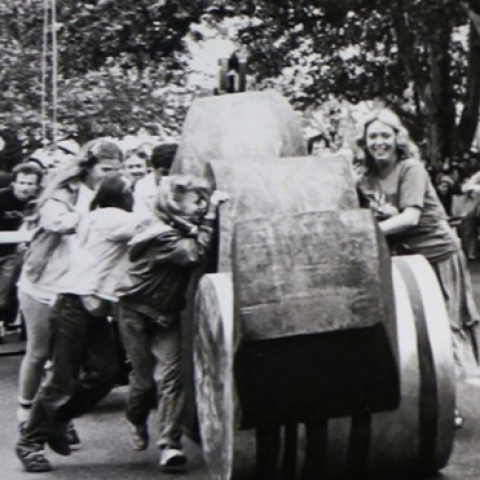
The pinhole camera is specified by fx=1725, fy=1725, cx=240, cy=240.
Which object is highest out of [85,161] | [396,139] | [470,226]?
[396,139]

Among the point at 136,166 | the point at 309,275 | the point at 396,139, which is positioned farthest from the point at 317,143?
the point at 309,275

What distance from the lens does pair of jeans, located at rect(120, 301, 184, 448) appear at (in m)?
8.46

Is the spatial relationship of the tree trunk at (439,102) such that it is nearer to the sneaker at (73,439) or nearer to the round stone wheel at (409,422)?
the sneaker at (73,439)

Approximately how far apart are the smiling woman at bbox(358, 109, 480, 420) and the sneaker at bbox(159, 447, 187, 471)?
5.24ft

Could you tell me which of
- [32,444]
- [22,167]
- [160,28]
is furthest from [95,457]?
[160,28]

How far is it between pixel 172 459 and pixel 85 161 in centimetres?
163

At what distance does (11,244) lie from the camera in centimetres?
1388

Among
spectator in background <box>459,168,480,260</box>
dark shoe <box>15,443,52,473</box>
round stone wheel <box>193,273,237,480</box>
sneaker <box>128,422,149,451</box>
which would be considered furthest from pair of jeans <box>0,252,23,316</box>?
spectator in background <box>459,168,480,260</box>

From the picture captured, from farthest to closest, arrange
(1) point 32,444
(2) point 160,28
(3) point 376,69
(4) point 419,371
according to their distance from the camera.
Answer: (3) point 376,69 < (2) point 160,28 < (1) point 32,444 < (4) point 419,371

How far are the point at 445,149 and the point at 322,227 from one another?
75.7ft

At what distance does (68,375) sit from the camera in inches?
337

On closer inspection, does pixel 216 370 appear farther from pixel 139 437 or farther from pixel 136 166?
pixel 136 166

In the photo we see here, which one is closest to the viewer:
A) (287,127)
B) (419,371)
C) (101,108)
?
(419,371)

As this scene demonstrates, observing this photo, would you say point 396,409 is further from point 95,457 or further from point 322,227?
point 95,457
